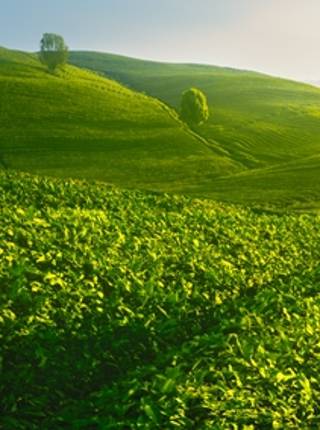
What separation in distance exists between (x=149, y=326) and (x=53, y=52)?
169457 mm

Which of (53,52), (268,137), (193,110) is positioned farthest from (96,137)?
(53,52)

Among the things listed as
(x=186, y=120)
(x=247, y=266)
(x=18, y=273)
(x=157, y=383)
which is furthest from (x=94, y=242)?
(x=186, y=120)

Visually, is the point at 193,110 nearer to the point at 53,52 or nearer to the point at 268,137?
the point at 268,137

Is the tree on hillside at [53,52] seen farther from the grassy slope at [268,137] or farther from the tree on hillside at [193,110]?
the tree on hillside at [193,110]

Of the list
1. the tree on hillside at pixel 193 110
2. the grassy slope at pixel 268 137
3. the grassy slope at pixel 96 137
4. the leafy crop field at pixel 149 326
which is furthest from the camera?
the tree on hillside at pixel 193 110

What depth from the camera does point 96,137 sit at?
103250mm

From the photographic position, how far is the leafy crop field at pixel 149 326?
12008 mm

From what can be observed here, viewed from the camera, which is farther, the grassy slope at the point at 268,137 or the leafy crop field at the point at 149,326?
the grassy slope at the point at 268,137

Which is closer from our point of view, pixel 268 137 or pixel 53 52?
pixel 268 137

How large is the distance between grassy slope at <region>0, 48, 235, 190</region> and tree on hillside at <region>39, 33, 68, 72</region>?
3057cm

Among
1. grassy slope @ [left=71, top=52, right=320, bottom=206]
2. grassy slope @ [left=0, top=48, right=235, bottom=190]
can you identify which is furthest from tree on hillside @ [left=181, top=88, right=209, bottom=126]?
grassy slope @ [left=0, top=48, right=235, bottom=190]

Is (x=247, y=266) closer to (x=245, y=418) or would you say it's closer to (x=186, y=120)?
(x=245, y=418)

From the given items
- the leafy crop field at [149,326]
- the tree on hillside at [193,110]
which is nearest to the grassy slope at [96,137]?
the tree on hillside at [193,110]

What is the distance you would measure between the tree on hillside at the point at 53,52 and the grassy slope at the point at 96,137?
100ft
